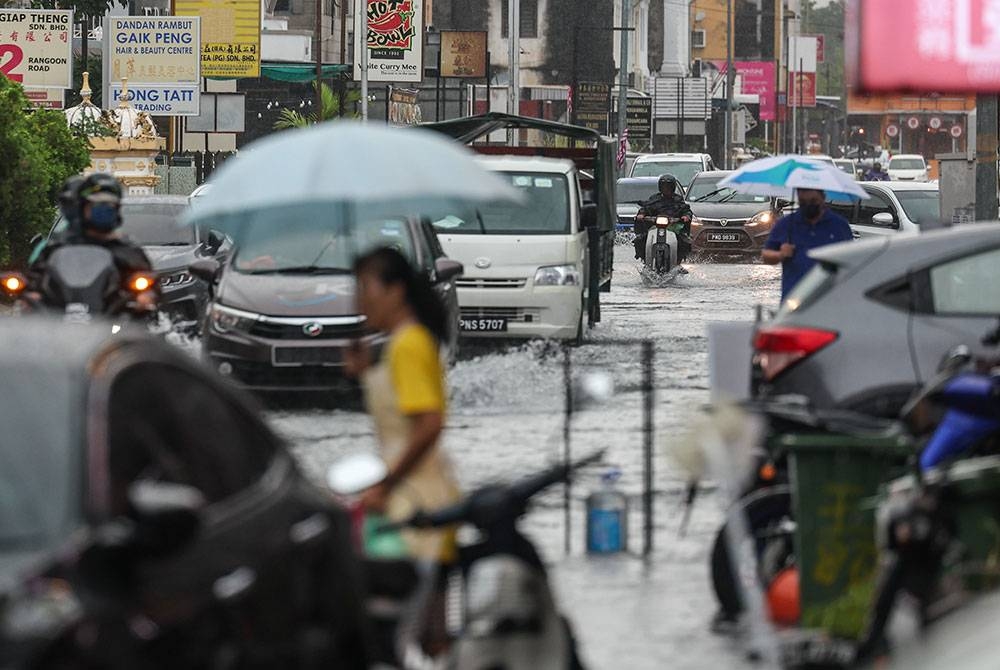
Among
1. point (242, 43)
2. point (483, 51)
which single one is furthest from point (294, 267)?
point (483, 51)

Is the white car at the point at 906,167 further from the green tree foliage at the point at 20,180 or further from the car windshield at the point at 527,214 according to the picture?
the car windshield at the point at 527,214

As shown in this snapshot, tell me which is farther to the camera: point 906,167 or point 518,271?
point 906,167

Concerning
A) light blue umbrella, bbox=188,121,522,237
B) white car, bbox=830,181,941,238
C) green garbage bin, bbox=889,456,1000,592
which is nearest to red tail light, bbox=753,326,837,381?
green garbage bin, bbox=889,456,1000,592

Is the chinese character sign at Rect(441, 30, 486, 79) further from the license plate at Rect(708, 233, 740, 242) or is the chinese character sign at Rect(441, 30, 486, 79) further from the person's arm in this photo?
the person's arm

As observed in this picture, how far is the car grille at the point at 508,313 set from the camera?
1989 centimetres

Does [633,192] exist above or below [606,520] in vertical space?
above

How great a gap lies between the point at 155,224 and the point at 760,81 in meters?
113

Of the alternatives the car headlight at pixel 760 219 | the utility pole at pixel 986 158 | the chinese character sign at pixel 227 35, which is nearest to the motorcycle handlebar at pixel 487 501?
the utility pole at pixel 986 158

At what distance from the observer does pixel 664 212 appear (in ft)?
107

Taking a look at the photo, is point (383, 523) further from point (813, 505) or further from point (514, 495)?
point (813, 505)

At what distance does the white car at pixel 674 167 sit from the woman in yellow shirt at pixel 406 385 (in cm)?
4141

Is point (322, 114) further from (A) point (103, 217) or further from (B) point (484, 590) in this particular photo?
(B) point (484, 590)

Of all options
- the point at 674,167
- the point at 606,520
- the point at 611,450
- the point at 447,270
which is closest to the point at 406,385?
the point at 606,520

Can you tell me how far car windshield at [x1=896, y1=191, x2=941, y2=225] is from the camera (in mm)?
33531
